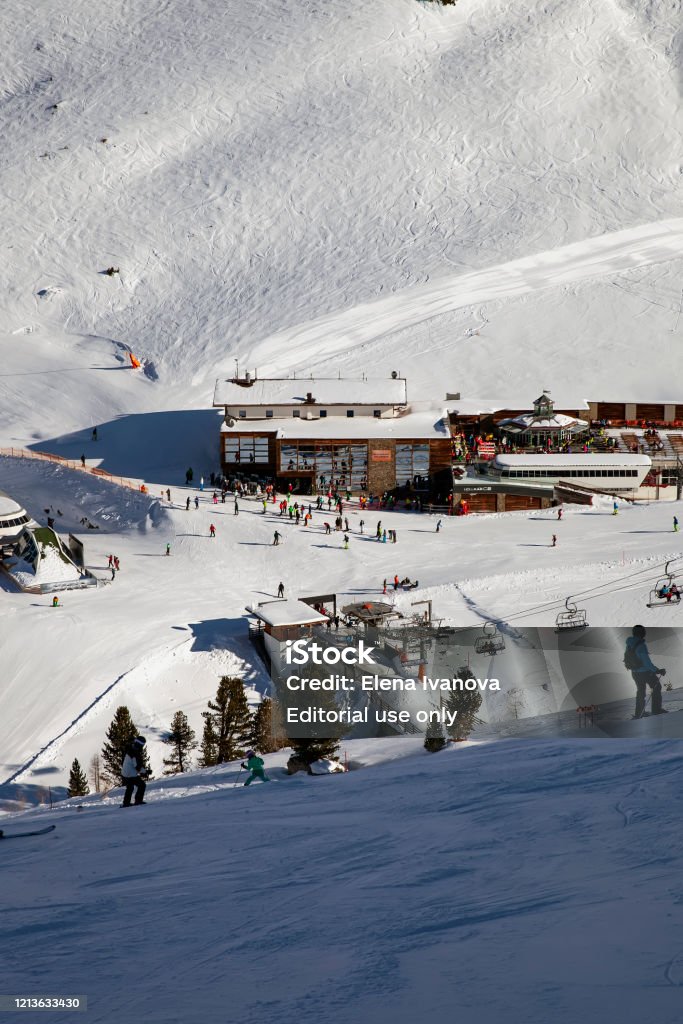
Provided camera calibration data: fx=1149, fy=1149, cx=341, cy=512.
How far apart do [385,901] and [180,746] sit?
55.9 feet

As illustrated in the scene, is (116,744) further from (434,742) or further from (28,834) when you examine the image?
(28,834)

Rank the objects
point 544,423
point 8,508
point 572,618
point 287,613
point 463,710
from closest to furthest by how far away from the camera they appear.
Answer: point 463,710
point 572,618
point 287,613
point 8,508
point 544,423

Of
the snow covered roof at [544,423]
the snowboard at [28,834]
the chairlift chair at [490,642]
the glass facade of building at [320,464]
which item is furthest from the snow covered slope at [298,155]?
the snowboard at [28,834]

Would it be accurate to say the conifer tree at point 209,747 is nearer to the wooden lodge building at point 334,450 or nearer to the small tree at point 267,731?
the small tree at point 267,731

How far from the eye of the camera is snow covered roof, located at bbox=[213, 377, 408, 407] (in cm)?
5091

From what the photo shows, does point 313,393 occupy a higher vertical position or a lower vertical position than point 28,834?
higher

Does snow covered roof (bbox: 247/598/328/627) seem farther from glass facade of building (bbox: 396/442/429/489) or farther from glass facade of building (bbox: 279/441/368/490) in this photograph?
glass facade of building (bbox: 396/442/429/489)

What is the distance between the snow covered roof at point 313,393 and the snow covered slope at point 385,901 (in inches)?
1529

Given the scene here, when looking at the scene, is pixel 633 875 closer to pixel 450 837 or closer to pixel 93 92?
pixel 450 837

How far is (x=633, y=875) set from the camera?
8320mm

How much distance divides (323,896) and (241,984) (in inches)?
66.4

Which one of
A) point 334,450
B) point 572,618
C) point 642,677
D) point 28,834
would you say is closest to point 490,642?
point 572,618

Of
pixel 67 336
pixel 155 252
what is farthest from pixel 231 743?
pixel 155 252

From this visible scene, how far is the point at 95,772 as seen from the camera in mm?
25266
